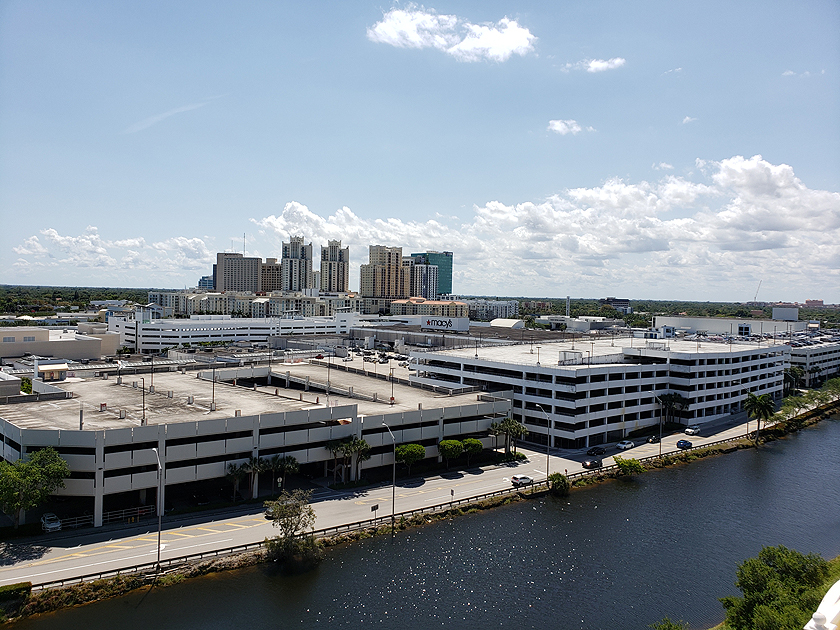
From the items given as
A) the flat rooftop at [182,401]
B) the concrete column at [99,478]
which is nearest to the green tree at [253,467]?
the flat rooftop at [182,401]

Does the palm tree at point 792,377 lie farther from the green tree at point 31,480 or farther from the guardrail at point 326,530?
the green tree at point 31,480

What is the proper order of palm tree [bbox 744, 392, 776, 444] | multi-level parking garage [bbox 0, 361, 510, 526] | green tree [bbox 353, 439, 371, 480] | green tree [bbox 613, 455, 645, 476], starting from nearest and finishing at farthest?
multi-level parking garage [bbox 0, 361, 510, 526]
green tree [bbox 353, 439, 371, 480]
green tree [bbox 613, 455, 645, 476]
palm tree [bbox 744, 392, 776, 444]

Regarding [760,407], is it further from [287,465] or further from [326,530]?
[287,465]

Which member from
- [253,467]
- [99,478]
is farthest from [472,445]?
[99,478]

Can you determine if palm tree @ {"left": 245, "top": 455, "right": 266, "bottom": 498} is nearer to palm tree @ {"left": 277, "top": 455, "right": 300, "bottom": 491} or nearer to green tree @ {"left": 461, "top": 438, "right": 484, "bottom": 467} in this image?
palm tree @ {"left": 277, "top": 455, "right": 300, "bottom": 491}

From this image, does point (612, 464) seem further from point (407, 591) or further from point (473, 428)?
point (407, 591)

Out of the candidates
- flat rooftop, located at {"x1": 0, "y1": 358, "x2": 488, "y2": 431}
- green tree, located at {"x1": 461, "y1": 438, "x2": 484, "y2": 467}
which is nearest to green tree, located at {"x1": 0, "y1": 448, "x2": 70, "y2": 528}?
flat rooftop, located at {"x1": 0, "y1": 358, "x2": 488, "y2": 431}

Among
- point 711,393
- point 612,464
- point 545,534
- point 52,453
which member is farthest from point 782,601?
point 711,393
